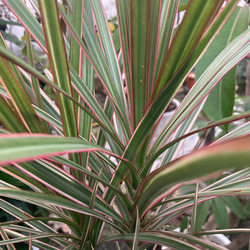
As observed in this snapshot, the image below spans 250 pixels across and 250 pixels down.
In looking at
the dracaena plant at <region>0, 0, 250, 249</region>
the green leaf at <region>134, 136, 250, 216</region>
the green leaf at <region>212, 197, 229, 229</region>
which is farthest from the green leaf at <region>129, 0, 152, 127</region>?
the green leaf at <region>212, 197, 229, 229</region>

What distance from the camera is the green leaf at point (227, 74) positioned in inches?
23.5

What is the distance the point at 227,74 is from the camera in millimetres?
593

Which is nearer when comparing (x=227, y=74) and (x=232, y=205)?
(x=227, y=74)

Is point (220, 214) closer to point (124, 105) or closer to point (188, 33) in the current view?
point (124, 105)

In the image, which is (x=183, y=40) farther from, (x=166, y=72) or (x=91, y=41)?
(x=91, y=41)

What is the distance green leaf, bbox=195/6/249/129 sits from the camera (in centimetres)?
60

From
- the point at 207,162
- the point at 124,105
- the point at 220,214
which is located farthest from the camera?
the point at 220,214

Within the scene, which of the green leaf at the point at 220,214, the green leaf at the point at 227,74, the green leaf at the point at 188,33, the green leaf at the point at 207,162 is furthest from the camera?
the green leaf at the point at 220,214

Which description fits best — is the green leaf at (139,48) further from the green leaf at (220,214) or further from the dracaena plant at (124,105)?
the green leaf at (220,214)

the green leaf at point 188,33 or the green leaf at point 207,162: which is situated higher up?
the green leaf at point 188,33

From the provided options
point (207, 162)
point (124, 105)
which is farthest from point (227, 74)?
point (207, 162)

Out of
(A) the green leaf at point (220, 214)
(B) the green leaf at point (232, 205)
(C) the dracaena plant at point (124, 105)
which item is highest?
(B) the green leaf at point (232, 205)

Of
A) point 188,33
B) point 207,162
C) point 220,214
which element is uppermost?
point 220,214

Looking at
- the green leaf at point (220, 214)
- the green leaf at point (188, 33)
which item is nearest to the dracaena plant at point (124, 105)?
the green leaf at point (188, 33)
